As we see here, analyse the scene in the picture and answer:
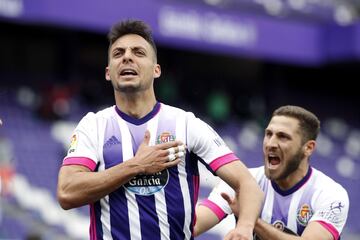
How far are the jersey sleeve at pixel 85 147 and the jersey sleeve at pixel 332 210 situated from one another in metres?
1.64

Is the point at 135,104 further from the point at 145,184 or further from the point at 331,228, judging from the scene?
the point at 331,228

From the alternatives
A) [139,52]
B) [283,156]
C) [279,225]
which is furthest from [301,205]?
[139,52]

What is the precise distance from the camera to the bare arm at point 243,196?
4891mm

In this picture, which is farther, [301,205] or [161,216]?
[301,205]

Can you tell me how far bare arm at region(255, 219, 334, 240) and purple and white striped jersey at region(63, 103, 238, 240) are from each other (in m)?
0.49

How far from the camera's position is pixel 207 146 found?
5.29 meters

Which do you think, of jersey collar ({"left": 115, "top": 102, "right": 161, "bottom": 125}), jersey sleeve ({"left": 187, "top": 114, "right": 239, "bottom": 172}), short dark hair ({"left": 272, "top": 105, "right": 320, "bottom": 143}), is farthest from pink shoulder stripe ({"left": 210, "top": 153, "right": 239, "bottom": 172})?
short dark hair ({"left": 272, "top": 105, "right": 320, "bottom": 143})

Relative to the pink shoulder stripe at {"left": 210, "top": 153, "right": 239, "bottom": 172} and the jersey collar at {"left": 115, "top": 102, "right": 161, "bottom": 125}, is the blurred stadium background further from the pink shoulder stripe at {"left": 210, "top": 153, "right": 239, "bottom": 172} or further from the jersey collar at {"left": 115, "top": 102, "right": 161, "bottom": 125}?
the pink shoulder stripe at {"left": 210, "top": 153, "right": 239, "bottom": 172}

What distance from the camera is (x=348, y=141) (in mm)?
25938

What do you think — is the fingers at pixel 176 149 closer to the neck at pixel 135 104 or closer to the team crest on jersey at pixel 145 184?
the team crest on jersey at pixel 145 184

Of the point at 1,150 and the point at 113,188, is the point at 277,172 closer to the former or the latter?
the point at 113,188

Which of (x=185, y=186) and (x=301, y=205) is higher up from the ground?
(x=185, y=186)

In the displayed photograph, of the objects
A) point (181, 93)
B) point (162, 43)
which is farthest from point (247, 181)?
point (181, 93)

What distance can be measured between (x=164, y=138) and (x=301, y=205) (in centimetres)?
133
